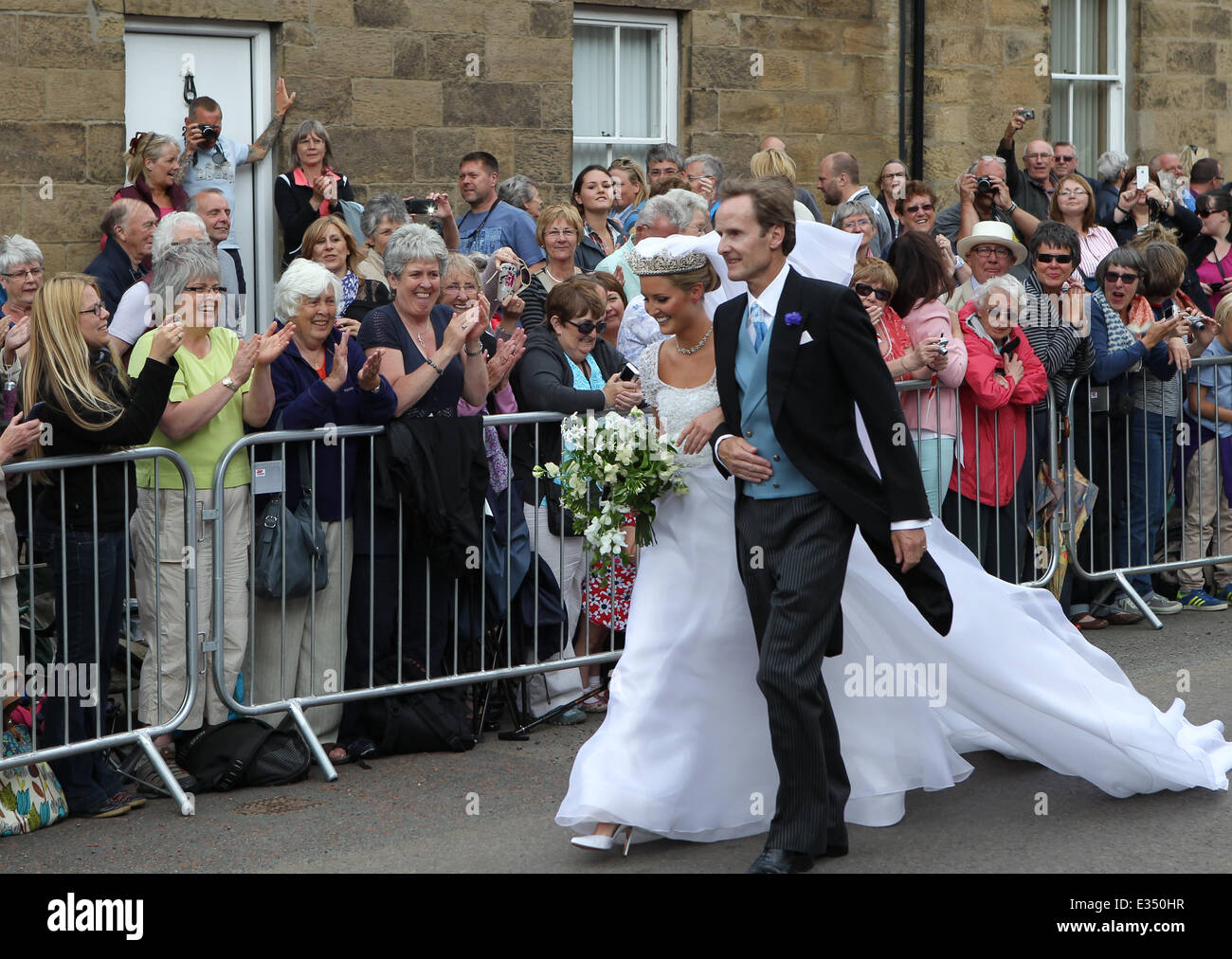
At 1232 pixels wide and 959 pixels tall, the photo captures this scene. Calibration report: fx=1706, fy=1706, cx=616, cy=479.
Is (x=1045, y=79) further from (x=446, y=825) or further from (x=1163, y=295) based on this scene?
(x=446, y=825)

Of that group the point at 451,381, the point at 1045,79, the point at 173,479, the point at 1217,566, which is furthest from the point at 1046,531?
the point at 1045,79

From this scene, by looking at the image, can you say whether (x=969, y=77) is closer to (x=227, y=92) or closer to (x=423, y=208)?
(x=227, y=92)

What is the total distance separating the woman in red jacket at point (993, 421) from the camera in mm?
8742

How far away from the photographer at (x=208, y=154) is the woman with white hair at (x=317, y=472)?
339 centimetres

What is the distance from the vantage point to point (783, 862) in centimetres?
544

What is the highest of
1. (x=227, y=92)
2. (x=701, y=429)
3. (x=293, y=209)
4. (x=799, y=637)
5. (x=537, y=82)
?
(x=537, y=82)

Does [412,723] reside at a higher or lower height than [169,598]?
lower

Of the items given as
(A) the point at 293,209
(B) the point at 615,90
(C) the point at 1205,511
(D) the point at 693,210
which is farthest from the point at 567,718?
(B) the point at 615,90

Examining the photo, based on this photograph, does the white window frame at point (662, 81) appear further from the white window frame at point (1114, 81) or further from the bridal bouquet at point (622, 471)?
the bridal bouquet at point (622, 471)

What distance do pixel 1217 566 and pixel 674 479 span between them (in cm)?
543

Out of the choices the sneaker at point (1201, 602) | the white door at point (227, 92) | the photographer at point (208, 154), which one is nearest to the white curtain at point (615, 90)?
the white door at point (227, 92)

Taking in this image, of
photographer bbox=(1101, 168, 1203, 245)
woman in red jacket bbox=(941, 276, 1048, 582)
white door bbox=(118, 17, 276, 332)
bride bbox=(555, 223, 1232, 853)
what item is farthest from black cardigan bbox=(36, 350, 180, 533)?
photographer bbox=(1101, 168, 1203, 245)

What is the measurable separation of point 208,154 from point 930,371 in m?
4.94

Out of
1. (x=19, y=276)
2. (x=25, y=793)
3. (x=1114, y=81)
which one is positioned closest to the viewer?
(x=25, y=793)
